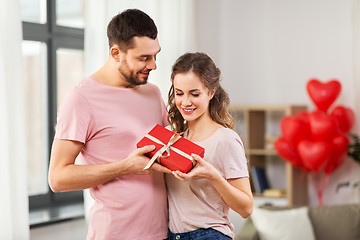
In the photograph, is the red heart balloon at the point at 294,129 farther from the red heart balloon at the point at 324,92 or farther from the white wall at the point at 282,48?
the white wall at the point at 282,48

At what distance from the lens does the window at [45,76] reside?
3920 mm

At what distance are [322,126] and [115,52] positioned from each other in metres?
2.70

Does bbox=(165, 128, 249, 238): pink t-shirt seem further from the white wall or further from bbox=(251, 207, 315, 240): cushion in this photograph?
the white wall

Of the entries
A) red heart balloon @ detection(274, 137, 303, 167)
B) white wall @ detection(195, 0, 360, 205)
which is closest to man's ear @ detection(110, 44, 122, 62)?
red heart balloon @ detection(274, 137, 303, 167)

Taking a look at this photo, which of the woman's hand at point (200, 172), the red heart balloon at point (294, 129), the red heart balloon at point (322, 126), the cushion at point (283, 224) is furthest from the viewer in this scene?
the red heart balloon at point (294, 129)

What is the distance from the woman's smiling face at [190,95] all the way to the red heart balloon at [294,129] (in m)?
2.59

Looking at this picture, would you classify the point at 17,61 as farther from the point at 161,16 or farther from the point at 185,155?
the point at 185,155

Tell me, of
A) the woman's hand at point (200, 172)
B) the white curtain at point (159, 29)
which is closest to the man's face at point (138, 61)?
the woman's hand at point (200, 172)

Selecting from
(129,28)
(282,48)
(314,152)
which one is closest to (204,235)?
(129,28)

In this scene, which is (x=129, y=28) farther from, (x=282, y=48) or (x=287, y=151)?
(x=282, y=48)

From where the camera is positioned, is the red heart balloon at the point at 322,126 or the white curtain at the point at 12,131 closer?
the white curtain at the point at 12,131

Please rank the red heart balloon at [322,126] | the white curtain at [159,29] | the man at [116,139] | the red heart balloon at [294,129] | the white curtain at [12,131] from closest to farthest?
the man at [116,139]
the white curtain at [12,131]
the white curtain at [159,29]
the red heart balloon at [322,126]
the red heart balloon at [294,129]

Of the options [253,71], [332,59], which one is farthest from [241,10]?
[332,59]

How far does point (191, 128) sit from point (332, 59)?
307 cm
